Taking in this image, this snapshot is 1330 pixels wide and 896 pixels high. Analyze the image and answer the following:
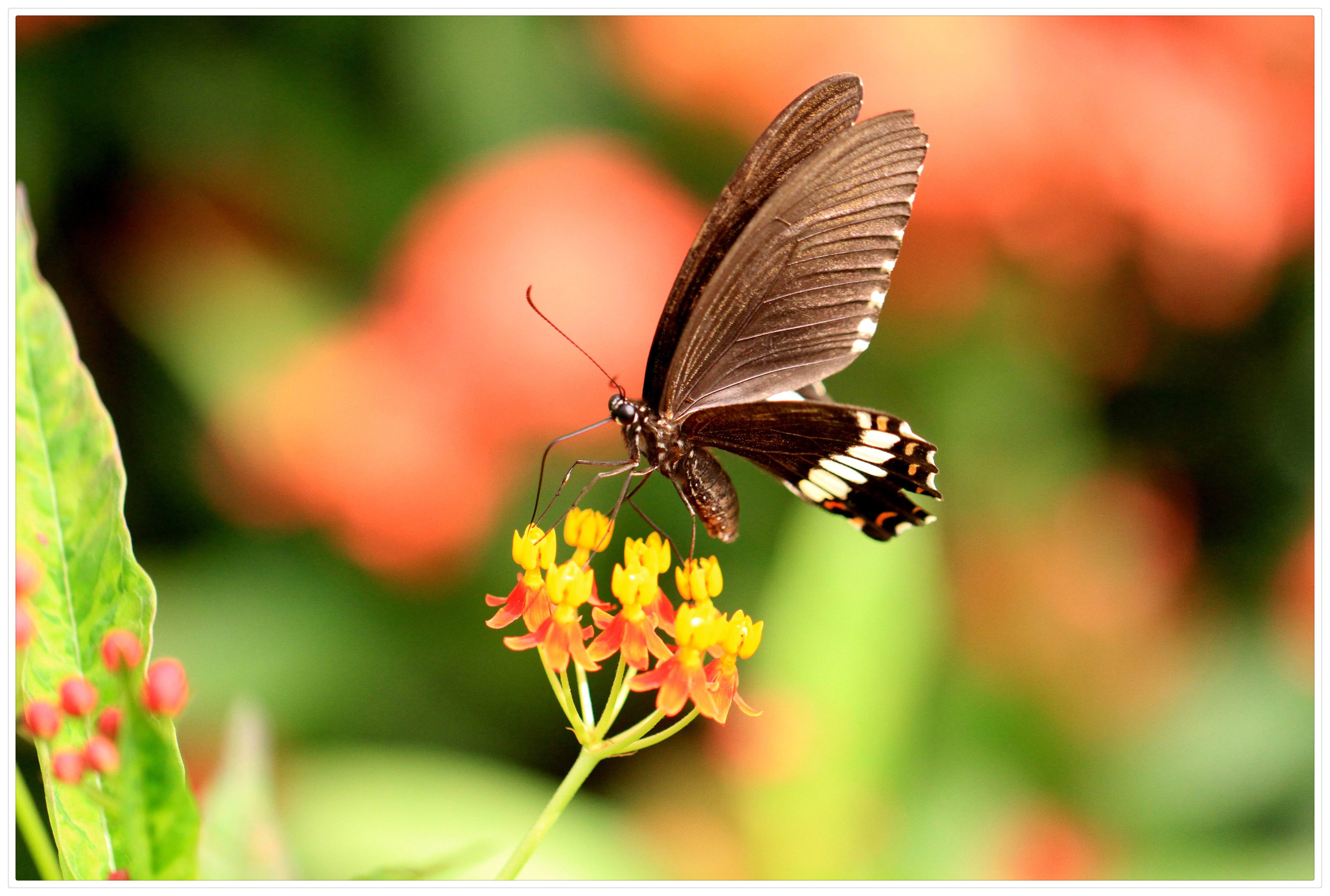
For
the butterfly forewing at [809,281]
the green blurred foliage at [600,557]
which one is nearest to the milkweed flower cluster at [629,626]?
the butterfly forewing at [809,281]

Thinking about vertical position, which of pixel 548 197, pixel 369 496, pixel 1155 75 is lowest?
pixel 369 496

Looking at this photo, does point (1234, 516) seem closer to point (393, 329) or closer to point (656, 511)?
point (656, 511)

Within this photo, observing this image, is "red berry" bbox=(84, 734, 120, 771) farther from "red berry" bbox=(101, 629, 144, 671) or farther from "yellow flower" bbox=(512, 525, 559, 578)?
"yellow flower" bbox=(512, 525, 559, 578)

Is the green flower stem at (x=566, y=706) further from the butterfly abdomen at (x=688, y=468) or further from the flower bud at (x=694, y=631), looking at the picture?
the butterfly abdomen at (x=688, y=468)

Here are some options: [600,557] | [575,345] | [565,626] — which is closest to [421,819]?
[600,557]

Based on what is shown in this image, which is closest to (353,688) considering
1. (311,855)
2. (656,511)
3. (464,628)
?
(464,628)

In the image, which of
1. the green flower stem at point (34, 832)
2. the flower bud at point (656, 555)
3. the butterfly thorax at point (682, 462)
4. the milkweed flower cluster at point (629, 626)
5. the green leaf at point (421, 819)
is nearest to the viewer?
the green flower stem at point (34, 832)
